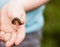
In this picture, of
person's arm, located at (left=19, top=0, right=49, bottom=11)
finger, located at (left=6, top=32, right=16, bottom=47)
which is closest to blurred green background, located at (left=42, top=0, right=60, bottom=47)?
person's arm, located at (left=19, top=0, right=49, bottom=11)

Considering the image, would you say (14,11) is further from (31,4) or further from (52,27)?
(52,27)

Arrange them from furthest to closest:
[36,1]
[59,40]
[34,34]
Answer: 1. [59,40]
2. [34,34]
3. [36,1]

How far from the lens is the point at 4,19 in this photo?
23.1 inches

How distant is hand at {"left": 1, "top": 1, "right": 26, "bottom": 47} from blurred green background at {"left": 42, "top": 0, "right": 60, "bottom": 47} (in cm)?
51

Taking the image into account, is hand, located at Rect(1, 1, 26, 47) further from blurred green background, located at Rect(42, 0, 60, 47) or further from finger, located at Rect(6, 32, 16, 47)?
blurred green background, located at Rect(42, 0, 60, 47)

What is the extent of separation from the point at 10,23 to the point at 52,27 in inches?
22.9

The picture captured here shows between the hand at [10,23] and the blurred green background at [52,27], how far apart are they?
51cm

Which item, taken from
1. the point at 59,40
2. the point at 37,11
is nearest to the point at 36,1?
the point at 37,11

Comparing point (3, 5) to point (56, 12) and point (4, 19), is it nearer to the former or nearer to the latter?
point (4, 19)

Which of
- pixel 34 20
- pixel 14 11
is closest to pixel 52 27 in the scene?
pixel 34 20

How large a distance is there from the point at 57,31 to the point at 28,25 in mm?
397

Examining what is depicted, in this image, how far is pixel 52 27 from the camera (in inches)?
44.5

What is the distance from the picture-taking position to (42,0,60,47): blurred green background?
3.58 ft

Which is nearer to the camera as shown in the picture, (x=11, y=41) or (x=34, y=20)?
(x=11, y=41)
